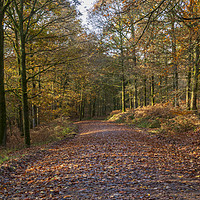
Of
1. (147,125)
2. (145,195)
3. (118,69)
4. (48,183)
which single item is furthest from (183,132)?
(118,69)

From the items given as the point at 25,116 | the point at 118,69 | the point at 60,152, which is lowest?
the point at 60,152

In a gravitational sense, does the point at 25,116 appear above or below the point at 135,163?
above

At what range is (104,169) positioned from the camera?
20.2 feet

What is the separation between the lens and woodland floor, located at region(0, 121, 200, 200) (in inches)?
173

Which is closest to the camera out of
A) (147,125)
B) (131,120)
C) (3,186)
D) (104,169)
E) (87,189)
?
(87,189)

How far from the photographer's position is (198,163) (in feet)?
20.6

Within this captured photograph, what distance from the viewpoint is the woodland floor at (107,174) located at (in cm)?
439

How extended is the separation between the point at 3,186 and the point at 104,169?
3025 millimetres

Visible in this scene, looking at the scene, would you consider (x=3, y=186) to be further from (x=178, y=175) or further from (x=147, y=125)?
(x=147, y=125)

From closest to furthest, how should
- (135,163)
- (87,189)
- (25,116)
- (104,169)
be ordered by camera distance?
(87,189) < (104,169) < (135,163) < (25,116)

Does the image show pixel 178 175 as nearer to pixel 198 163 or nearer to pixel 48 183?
pixel 198 163

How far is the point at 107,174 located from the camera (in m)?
5.68

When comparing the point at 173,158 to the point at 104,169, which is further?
the point at 173,158

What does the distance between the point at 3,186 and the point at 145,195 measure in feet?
12.6
